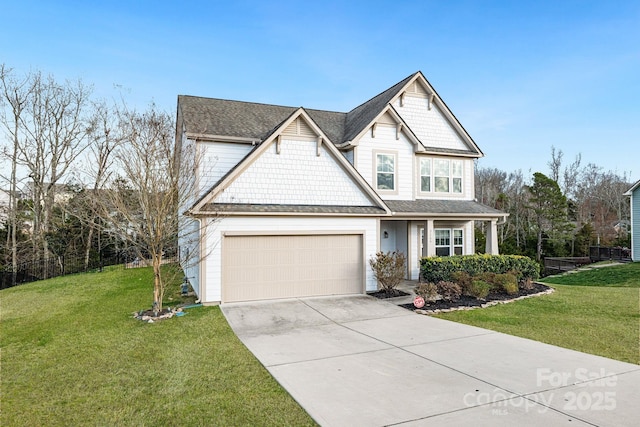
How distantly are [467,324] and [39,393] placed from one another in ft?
28.1

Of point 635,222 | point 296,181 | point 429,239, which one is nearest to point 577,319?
point 429,239

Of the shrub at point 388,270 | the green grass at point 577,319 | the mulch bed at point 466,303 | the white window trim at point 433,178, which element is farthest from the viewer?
the white window trim at point 433,178

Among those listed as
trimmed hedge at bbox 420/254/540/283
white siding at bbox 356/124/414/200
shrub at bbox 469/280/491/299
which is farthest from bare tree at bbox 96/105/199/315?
shrub at bbox 469/280/491/299

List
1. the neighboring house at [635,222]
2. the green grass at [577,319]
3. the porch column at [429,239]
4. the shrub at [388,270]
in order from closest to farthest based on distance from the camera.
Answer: the green grass at [577,319] < the shrub at [388,270] < the porch column at [429,239] < the neighboring house at [635,222]

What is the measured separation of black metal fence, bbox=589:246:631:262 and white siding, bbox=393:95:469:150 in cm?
1863

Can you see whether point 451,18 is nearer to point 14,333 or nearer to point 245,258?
point 245,258

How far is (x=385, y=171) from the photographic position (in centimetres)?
1562

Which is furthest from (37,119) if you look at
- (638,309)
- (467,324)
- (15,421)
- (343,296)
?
(638,309)

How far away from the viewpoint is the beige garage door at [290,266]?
11.6 m

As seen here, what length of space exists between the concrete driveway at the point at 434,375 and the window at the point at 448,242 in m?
7.71

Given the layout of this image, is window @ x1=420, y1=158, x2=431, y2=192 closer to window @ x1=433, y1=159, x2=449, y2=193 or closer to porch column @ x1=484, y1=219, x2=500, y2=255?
window @ x1=433, y1=159, x2=449, y2=193

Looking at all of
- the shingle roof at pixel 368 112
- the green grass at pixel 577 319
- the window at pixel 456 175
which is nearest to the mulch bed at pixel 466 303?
the green grass at pixel 577 319

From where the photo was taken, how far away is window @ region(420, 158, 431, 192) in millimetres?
16578

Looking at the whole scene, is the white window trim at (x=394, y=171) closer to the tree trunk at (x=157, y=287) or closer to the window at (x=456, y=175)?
the window at (x=456, y=175)
